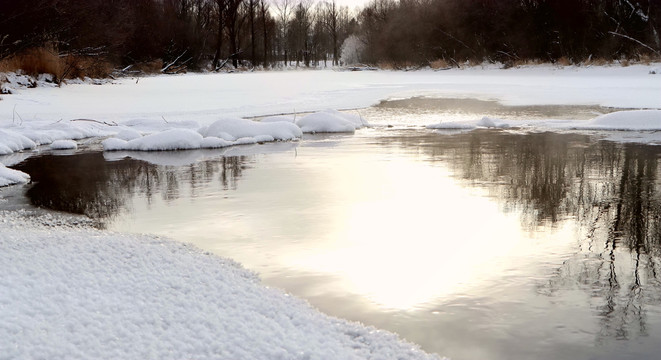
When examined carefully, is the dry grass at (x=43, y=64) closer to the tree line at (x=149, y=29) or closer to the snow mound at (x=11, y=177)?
the tree line at (x=149, y=29)

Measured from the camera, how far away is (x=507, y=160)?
6.62m

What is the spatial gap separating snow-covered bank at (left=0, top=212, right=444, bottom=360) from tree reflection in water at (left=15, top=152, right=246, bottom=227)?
1.21 m

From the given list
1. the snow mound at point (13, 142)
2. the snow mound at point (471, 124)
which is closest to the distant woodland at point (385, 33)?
the snow mound at point (13, 142)

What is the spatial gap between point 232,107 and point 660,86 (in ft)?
33.2

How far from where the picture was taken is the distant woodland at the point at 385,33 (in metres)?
17.4

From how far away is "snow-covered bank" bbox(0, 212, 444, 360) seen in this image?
7.02 ft

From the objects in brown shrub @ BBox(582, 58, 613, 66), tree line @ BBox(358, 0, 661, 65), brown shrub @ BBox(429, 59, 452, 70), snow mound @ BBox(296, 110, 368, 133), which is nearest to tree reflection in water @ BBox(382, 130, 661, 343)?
snow mound @ BBox(296, 110, 368, 133)

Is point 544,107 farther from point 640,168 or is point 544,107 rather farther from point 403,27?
point 403,27

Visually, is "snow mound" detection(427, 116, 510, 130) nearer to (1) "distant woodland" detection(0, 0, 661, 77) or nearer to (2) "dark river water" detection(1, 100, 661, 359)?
(2) "dark river water" detection(1, 100, 661, 359)

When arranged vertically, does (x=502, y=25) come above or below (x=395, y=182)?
above

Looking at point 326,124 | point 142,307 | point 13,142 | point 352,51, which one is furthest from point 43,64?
point 352,51

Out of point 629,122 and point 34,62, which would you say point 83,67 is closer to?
point 34,62

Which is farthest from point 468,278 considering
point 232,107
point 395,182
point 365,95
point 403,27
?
point 403,27

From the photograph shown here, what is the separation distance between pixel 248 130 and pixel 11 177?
365cm
